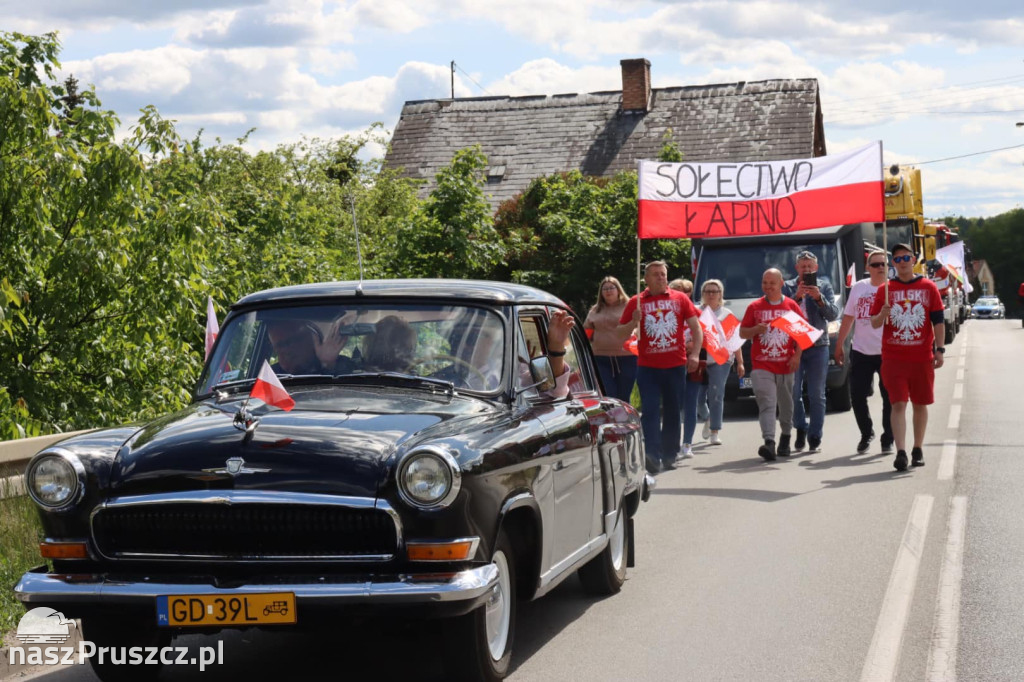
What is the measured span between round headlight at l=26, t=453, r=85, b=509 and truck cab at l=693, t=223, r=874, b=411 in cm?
1422

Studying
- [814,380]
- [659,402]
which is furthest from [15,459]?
[814,380]

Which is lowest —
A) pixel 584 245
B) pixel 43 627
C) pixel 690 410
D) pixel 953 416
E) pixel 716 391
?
pixel 953 416

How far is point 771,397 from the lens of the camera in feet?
45.3

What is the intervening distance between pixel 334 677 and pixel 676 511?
5.05m

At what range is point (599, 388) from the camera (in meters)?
8.00

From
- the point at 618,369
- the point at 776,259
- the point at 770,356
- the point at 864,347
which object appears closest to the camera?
the point at 618,369

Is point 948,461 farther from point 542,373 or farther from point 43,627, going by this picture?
point 43,627

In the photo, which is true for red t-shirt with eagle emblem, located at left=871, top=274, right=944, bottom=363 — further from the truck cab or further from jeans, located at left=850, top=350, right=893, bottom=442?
the truck cab

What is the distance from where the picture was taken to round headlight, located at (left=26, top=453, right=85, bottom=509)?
17.9ft

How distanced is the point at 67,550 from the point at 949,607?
4342 millimetres

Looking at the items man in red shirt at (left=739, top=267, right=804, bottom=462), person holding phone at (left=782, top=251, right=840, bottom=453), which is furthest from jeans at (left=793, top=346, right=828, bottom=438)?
man in red shirt at (left=739, top=267, right=804, bottom=462)

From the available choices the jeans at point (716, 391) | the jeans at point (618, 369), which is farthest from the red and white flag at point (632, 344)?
the jeans at point (716, 391)

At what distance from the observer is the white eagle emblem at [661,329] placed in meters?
12.5

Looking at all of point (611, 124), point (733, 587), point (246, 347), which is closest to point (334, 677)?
point (246, 347)
